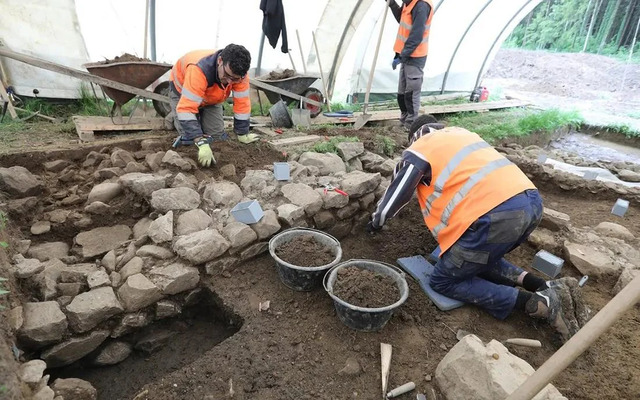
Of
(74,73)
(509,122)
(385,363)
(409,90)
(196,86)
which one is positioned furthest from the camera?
(509,122)

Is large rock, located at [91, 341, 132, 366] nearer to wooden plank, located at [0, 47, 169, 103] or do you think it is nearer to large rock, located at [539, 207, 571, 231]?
wooden plank, located at [0, 47, 169, 103]

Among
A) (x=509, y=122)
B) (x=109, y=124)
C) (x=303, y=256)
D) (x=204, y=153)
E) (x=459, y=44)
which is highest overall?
(x=459, y=44)

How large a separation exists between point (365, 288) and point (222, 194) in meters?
1.55

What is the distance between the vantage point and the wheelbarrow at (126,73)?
4.20 m

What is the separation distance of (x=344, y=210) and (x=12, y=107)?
14.4 ft

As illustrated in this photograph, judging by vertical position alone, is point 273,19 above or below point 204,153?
above

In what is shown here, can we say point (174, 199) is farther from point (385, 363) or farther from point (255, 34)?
point (255, 34)

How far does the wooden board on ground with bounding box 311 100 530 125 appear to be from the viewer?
19.8ft

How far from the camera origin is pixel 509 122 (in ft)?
25.5

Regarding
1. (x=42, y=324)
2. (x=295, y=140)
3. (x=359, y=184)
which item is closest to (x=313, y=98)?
(x=295, y=140)

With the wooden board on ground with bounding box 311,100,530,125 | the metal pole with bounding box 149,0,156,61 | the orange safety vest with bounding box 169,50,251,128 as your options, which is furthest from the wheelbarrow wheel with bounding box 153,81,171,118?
the wooden board on ground with bounding box 311,100,530,125

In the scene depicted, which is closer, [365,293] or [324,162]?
[365,293]

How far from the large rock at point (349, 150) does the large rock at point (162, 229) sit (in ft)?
6.66

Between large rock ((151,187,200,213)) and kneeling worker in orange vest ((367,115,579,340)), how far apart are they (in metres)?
1.64
